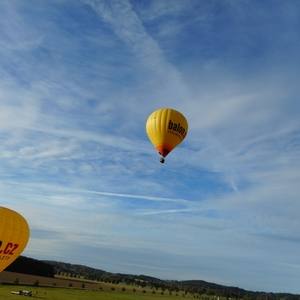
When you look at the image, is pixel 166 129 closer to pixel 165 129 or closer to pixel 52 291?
pixel 165 129

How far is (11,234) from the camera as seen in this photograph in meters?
46.4

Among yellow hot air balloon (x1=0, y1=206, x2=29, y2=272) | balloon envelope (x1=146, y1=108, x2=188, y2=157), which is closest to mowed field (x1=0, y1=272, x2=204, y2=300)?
yellow hot air balloon (x1=0, y1=206, x2=29, y2=272)

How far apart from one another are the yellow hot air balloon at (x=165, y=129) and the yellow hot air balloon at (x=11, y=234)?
14.9 meters

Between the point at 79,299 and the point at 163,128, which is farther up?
the point at 163,128

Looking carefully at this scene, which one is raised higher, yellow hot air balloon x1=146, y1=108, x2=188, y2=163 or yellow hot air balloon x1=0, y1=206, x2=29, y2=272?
yellow hot air balloon x1=146, y1=108, x2=188, y2=163

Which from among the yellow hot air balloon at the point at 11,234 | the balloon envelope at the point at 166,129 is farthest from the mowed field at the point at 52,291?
the balloon envelope at the point at 166,129

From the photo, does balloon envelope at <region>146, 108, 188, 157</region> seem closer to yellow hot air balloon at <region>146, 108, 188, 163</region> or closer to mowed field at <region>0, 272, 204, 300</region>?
yellow hot air balloon at <region>146, 108, 188, 163</region>

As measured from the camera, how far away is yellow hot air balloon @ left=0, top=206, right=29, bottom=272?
4559 cm

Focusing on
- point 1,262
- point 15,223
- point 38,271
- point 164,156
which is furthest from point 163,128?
point 38,271

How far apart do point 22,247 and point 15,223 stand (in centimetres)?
412

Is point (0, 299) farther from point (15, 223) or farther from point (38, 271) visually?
point (38, 271)

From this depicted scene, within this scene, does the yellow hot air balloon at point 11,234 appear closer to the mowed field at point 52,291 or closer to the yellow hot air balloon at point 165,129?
the yellow hot air balloon at point 165,129

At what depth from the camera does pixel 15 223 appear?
46344mm

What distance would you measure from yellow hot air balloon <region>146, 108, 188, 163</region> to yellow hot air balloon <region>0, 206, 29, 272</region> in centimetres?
1488
